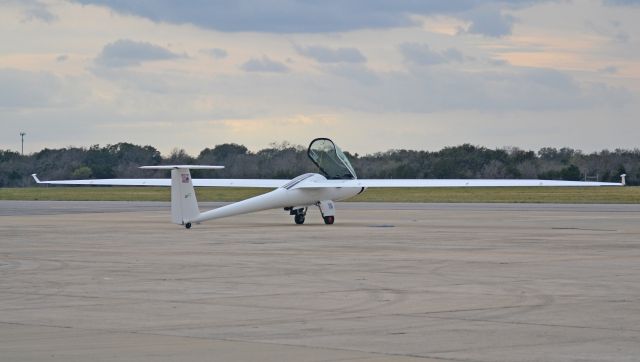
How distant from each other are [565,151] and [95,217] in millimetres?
109751

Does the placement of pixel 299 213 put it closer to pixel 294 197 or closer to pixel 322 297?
pixel 294 197

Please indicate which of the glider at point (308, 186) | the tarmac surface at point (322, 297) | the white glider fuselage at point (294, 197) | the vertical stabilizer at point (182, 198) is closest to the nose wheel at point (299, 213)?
the glider at point (308, 186)

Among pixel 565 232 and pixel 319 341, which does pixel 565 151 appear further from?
pixel 319 341

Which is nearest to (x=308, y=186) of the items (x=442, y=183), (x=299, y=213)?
(x=299, y=213)

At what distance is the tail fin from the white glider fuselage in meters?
1.38

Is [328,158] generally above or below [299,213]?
above

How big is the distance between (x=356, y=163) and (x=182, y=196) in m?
81.0

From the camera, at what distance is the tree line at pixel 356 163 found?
10762 cm

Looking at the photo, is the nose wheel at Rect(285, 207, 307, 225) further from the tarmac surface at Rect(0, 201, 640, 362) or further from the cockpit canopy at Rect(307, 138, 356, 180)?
the tarmac surface at Rect(0, 201, 640, 362)

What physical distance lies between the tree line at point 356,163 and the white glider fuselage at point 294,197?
4503 centimetres

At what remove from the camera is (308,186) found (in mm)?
42594

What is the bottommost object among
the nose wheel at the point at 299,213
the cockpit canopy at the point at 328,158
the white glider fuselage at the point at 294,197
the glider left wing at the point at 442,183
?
the nose wheel at the point at 299,213

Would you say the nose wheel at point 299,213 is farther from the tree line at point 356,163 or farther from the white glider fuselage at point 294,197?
the tree line at point 356,163

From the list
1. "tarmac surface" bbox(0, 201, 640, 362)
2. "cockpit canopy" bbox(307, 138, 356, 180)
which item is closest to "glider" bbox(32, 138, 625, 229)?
"cockpit canopy" bbox(307, 138, 356, 180)
